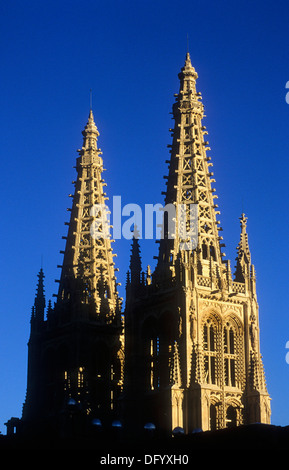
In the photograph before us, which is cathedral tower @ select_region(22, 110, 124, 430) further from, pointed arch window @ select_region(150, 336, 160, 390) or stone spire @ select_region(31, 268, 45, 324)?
pointed arch window @ select_region(150, 336, 160, 390)

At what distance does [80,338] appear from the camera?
11244 cm

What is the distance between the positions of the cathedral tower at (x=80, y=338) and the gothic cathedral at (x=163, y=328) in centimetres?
11

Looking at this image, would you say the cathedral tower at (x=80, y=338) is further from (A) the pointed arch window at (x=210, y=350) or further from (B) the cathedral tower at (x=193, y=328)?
(A) the pointed arch window at (x=210, y=350)

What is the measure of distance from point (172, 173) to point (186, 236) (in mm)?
7479

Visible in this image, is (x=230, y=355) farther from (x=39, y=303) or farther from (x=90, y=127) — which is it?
(x=90, y=127)

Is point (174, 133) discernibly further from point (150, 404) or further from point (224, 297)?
point (150, 404)

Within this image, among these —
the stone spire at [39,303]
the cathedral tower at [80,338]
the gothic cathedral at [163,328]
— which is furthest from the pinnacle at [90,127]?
the stone spire at [39,303]

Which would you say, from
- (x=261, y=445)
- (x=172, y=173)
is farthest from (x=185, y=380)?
(x=261, y=445)

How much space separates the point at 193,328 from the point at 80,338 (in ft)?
54.6

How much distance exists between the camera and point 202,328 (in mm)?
100000
